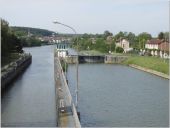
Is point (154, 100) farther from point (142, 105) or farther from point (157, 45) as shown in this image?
point (157, 45)

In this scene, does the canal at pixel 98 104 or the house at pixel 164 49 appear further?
the house at pixel 164 49

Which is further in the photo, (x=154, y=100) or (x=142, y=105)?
(x=154, y=100)

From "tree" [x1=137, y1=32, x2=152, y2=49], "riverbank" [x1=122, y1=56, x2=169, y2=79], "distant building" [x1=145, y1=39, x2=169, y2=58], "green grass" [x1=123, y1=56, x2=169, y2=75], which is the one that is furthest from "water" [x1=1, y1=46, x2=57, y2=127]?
"tree" [x1=137, y1=32, x2=152, y2=49]

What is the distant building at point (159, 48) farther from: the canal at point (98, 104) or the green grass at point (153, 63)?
the canal at point (98, 104)

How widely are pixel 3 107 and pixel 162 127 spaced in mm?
11635

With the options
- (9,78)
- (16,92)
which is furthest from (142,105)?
(9,78)

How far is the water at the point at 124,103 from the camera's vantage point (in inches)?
991

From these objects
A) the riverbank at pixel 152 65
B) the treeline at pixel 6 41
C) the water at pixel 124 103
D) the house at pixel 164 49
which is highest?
the treeline at pixel 6 41

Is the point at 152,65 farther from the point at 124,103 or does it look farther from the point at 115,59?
the point at 124,103

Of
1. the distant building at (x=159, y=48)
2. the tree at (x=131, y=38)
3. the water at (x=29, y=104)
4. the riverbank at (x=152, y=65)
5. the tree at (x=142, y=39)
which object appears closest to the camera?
the water at (x=29, y=104)

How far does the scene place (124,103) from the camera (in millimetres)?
31562

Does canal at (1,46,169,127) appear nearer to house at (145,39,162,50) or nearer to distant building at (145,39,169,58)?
distant building at (145,39,169,58)

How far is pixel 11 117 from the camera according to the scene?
26469 millimetres

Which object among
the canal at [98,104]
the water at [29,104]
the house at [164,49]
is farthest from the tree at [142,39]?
the water at [29,104]
